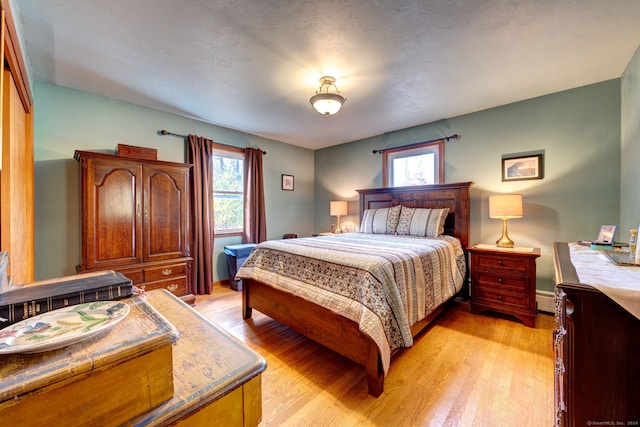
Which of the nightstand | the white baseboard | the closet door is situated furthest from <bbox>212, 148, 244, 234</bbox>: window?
the white baseboard

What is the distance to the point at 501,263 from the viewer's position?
2.67 meters

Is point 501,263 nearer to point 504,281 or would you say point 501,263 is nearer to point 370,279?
point 504,281

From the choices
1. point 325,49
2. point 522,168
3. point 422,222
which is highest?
point 325,49

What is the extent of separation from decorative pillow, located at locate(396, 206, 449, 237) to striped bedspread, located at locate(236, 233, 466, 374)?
0.50 meters

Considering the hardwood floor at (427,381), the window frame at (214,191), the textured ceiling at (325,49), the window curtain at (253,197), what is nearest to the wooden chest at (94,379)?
the hardwood floor at (427,381)

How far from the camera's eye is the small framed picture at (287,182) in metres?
4.79

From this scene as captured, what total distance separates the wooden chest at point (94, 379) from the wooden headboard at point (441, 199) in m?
3.40

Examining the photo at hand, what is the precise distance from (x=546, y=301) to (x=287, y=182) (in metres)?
4.02

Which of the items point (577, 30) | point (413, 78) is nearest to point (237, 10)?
point (413, 78)

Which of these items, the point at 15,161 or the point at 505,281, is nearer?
the point at 15,161

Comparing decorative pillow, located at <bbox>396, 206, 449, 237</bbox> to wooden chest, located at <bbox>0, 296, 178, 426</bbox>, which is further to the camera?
decorative pillow, located at <bbox>396, 206, 449, 237</bbox>

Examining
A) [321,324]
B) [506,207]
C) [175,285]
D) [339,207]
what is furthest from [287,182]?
[506,207]

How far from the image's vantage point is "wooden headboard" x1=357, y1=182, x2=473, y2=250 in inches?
126

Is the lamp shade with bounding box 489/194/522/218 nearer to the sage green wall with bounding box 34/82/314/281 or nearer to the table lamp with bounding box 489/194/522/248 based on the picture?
the table lamp with bounding box 489/194/522/248
